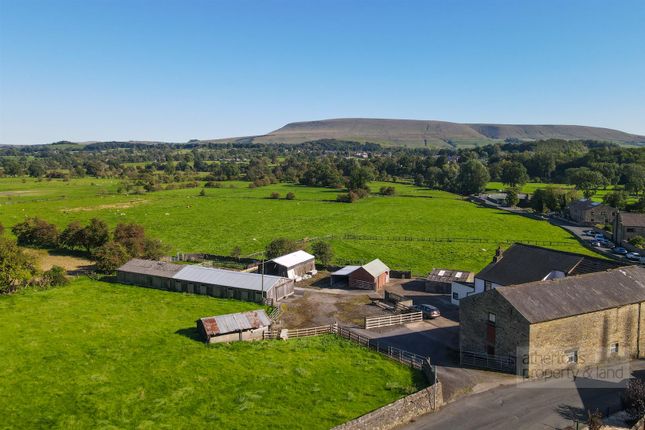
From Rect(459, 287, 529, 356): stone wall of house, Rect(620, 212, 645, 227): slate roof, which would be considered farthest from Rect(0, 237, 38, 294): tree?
Rect(620, 212, 645, 227): slate roof

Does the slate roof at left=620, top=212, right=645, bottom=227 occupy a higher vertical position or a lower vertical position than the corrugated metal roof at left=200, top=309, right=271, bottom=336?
higher

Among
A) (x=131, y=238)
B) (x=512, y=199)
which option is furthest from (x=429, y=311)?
(x=512, y=199)

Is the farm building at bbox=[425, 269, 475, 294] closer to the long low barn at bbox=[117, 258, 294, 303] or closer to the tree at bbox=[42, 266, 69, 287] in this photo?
the long low barn at bbox=[117, 258, 294, 303]

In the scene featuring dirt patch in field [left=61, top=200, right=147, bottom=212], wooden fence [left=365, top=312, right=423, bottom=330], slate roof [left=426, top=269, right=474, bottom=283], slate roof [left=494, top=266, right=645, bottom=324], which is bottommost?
wooden fence [left=365, top=312, right=423, bottom=330]

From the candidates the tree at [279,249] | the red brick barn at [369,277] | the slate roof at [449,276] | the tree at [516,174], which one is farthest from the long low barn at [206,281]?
the tree at [516,174]

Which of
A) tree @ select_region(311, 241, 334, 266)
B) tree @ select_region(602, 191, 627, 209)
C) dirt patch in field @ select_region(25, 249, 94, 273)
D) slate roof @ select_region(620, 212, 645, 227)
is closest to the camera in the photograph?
dirt patch in field @ select_region(25, 249, 94, 273)

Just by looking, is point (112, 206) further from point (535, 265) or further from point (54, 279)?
point (535, 265)

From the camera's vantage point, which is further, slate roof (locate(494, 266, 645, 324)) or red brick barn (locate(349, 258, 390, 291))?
red brick barn (locate(349, 258, 390, 291))
